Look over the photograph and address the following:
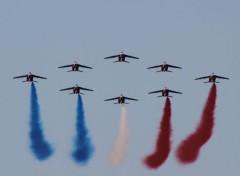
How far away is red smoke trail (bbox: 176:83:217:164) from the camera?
3145 inches

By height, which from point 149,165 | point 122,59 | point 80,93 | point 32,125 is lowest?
point 149,165

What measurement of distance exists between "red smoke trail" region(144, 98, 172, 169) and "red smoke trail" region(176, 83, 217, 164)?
2161mm

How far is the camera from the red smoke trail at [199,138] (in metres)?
79.9

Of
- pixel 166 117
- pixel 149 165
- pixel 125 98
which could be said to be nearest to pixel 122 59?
pixel 125 98

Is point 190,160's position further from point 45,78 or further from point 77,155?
point 45,78

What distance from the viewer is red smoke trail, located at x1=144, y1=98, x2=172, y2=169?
82.1 meters

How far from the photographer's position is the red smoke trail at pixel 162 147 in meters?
82.1

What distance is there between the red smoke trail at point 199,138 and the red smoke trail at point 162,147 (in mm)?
2161

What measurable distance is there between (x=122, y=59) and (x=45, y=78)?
13.1 metres

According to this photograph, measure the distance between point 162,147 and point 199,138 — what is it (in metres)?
5.94

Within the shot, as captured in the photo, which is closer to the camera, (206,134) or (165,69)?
(206,134)

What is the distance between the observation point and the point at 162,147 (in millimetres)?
82250

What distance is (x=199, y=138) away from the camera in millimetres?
79938

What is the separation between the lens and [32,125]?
3278 inches
